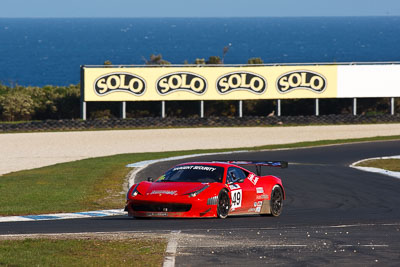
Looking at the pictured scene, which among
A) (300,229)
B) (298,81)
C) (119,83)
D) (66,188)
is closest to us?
(300,229)

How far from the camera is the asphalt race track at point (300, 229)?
13141mm

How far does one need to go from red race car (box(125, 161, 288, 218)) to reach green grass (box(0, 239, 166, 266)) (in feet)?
10.7

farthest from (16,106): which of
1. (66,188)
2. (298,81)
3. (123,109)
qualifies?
(66,188)

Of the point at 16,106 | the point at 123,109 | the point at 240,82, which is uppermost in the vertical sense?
the point at 240,82

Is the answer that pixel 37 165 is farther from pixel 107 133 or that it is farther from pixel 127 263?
pixel 127 263

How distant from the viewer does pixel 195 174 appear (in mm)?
19375

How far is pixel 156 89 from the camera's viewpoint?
206ft

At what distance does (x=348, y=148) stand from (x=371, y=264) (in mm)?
35840

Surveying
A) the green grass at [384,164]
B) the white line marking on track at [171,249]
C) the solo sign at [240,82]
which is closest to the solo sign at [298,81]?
the solo sign at [240,82]

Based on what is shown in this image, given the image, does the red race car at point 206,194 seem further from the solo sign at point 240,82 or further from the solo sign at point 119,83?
the solo sign at point 240,82

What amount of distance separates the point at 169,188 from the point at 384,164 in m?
21.8

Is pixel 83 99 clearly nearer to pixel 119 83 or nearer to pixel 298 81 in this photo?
pixel 119 83

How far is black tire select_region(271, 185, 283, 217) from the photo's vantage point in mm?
20394

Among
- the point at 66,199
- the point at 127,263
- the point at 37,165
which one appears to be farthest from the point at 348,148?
the point at 127,263
